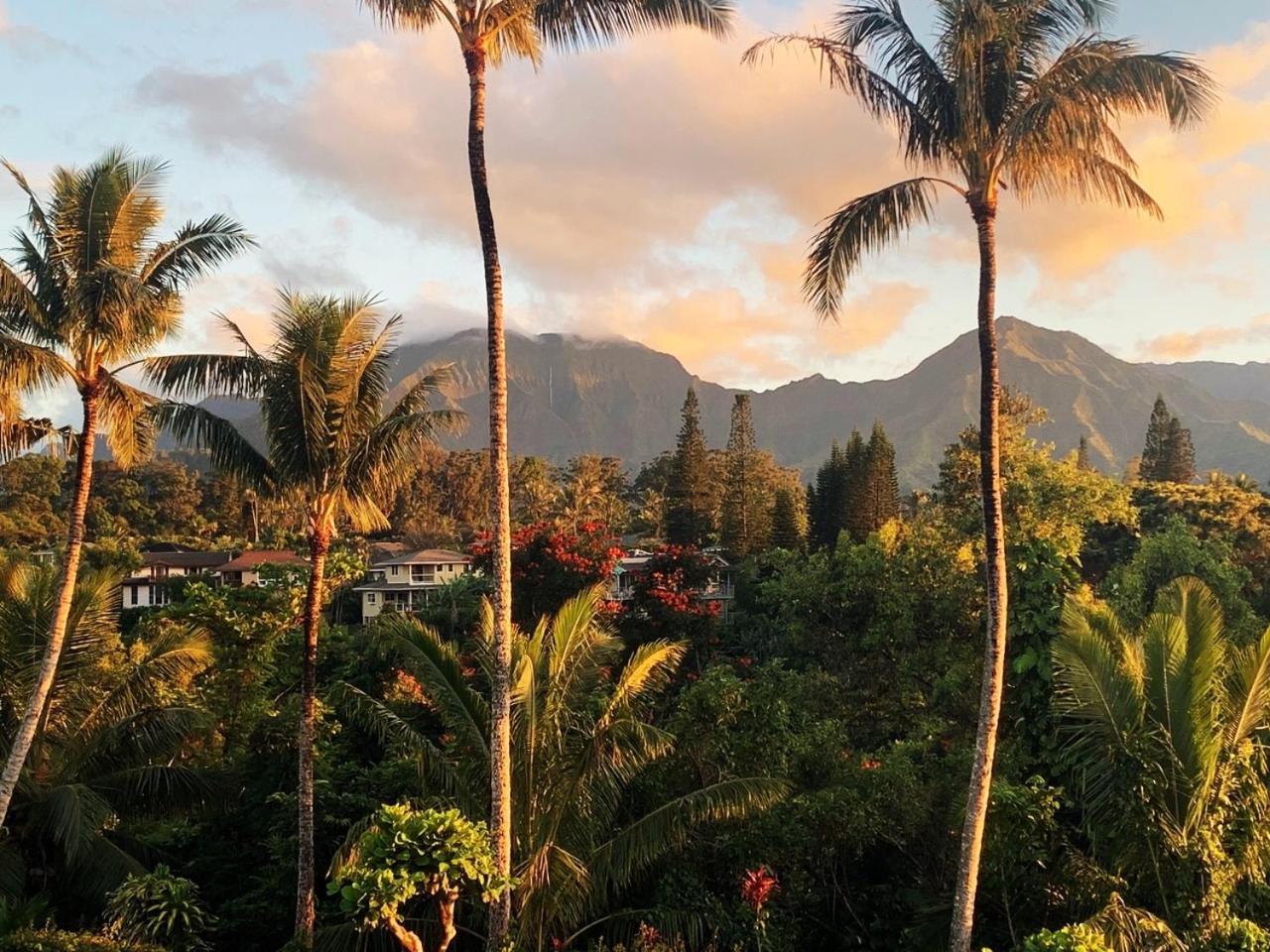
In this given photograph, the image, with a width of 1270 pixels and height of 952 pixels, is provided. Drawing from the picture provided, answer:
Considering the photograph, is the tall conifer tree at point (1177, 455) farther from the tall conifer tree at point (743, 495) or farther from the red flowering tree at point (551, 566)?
the red flowering tree at point (551, 566)

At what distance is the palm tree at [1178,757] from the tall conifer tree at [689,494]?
39263 mm

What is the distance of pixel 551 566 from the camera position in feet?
74.5

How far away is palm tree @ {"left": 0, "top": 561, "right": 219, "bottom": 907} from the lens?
1007cm

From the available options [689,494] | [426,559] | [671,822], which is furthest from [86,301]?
[689,494]

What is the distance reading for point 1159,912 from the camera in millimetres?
7418

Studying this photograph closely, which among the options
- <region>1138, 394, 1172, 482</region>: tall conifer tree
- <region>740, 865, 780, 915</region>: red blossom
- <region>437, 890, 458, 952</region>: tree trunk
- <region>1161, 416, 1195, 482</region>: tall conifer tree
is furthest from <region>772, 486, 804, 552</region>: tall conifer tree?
<region>437, 890, 458, 952</region>: tree trunk

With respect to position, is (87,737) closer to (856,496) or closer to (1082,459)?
(856,496)

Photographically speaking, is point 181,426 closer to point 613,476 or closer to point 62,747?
point 62,747

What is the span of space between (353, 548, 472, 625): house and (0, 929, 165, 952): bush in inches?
1411

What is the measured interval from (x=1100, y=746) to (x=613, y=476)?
66769 mm

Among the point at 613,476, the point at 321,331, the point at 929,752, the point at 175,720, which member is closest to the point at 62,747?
the point at 175,720

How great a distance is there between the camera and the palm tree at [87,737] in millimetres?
10070

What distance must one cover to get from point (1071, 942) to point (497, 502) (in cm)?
524

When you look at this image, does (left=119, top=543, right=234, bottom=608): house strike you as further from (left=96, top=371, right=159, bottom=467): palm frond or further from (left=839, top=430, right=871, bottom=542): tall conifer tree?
(left=96, top=371, right=159, bottom=467): palm frond
